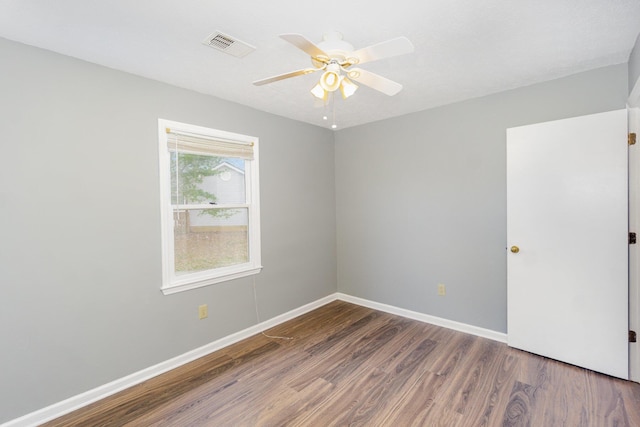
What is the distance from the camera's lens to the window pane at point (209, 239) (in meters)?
2.67

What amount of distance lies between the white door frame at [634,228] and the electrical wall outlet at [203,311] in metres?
3.44

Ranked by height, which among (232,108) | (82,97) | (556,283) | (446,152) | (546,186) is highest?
(232,108)

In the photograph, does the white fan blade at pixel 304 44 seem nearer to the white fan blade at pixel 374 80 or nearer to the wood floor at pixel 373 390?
the white fan blade at pixel 374 80

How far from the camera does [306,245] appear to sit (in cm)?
379

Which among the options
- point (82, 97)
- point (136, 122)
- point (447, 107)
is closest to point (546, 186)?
point (447, 107)

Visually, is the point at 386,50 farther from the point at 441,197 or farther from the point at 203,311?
the point at 203,311

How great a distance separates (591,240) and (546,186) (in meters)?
0.53

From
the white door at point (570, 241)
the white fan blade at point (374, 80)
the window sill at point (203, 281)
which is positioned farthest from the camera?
the window sill at point (203, 281)

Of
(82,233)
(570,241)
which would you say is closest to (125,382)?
(82,233)

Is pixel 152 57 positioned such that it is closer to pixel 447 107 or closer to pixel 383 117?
pixel 383 117

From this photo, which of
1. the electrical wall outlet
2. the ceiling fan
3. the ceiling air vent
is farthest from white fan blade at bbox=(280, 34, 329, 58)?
the electrical wall outlet

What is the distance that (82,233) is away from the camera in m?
2.09

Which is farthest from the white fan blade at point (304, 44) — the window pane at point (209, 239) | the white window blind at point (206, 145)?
the window pane at point (209, 239)

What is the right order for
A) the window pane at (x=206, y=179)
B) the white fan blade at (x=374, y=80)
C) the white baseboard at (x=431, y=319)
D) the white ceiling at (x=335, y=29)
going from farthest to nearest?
the white baseboard at (x=431, y=319)
the window pane at (x=206, y=179)
the white fan blade at (x=374, y=80)
the white ceiling at (x=335, y=29)
